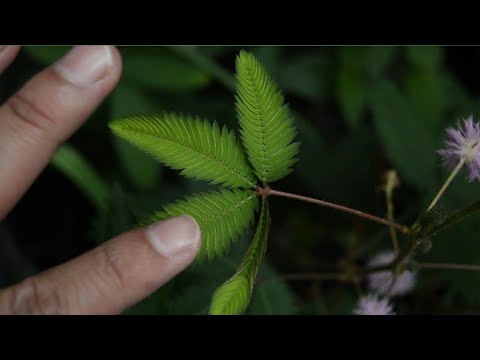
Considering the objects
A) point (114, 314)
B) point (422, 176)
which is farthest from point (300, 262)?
point (114, 314)

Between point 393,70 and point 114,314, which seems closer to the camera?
point 114,314

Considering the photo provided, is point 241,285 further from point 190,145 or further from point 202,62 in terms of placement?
point 202,62

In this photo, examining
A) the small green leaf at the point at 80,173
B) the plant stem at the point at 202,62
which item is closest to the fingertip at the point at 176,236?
the small green leaf at the point at 80,173

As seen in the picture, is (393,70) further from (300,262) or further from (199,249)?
(199,249)

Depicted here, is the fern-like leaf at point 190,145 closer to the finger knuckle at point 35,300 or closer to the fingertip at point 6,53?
the finger knuckle at point 35,300

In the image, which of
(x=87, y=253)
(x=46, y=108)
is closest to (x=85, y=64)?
(x=46, y=108)

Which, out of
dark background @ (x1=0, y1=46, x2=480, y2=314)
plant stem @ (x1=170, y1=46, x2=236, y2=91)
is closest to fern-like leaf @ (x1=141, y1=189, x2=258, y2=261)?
dark background @ (x1=0, y1=46, x2=480, y2=314)
